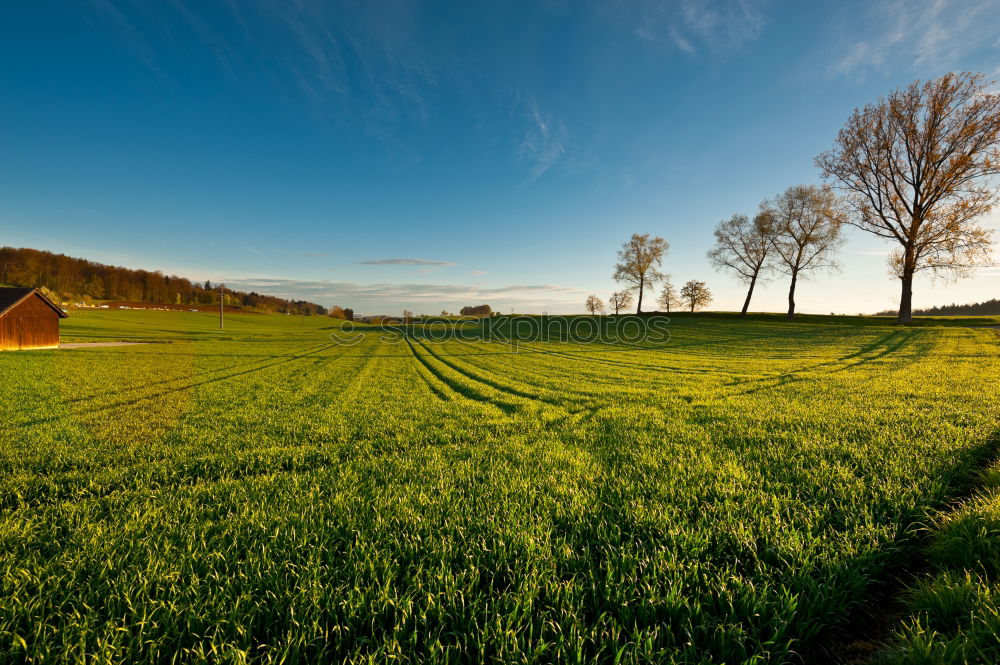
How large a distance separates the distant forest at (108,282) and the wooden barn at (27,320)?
341ft

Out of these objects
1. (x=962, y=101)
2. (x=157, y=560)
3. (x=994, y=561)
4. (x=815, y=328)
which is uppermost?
(x=962, y=101)

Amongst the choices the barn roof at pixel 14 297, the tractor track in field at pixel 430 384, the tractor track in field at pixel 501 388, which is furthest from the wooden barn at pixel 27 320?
the tractor track in field at pixel 501 388

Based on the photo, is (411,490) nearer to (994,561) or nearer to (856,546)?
(856,546)

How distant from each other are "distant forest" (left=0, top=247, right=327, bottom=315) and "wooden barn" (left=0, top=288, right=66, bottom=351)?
341 ft

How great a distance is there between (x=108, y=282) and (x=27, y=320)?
439ft

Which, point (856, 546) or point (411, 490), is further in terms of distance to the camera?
point (411, 490)

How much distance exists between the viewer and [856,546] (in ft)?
9.70

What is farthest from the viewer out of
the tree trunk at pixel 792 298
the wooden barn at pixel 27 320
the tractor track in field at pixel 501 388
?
the tree trunk at pixel 792 298

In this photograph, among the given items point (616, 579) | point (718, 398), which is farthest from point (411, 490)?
point (718, 398)

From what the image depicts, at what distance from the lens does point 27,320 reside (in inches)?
1150

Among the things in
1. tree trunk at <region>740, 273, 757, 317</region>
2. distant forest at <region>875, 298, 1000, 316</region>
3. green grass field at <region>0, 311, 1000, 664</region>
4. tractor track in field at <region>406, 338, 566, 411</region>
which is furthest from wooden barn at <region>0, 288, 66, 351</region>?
distant forest at <region>875, 298, 1000, 316</region>

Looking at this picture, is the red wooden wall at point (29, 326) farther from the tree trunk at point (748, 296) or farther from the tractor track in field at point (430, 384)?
the tree trunk at point (748, 296)

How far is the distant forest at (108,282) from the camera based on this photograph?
109m

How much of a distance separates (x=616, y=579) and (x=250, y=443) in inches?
283
